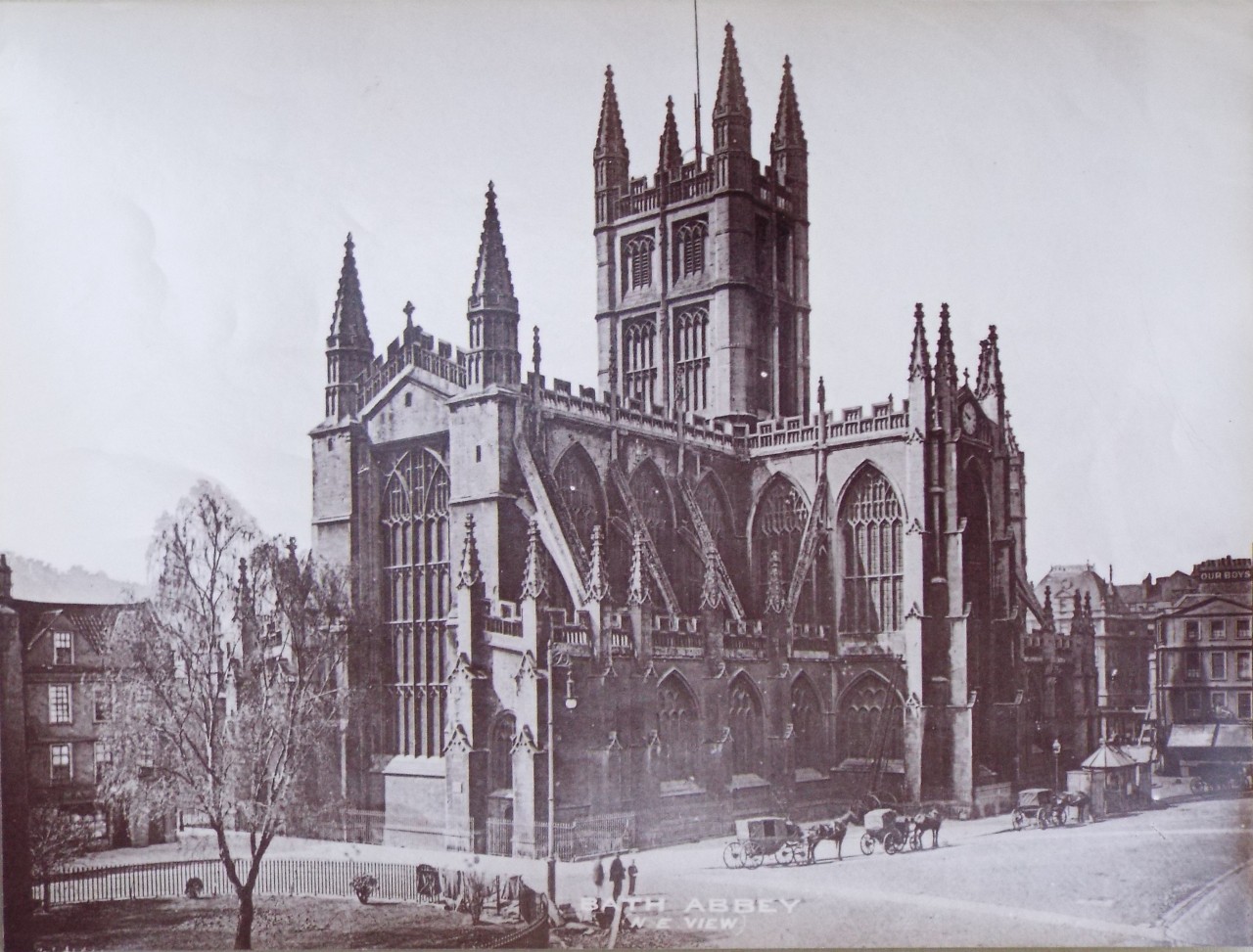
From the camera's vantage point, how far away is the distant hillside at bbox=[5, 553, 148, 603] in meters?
14.4

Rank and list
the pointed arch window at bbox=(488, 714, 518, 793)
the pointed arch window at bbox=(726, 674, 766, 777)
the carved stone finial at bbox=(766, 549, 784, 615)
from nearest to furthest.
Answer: the pointed arch window at bbox=(488, 714, 518, 793) → the pointed arch window at bbox=(726, 674, 766, 777) → the carved stone finial at bbox=(766, 549, 784, 615)

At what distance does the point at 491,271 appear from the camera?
632 inches

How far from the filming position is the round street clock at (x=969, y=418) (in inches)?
811

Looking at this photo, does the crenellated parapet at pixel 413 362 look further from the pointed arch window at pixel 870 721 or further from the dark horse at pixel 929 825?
the dark horse at pixel 929 825

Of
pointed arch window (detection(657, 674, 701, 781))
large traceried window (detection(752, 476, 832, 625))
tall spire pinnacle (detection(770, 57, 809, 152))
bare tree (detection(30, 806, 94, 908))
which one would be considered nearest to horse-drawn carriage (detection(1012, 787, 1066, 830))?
large traceried window (detection(752, 476, 832, 625))

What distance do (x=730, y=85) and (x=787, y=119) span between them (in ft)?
3.00

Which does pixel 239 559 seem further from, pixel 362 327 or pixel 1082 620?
pixel 1082 620

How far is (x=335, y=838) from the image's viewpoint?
16.8 metres

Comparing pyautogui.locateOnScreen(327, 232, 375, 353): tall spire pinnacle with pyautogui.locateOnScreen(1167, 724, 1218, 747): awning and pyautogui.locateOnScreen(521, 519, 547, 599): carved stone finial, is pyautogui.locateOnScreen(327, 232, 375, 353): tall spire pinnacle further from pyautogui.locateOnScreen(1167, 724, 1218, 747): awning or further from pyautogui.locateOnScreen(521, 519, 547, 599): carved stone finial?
pyautogui.locateOnScreen(1167, 724, 1218, 747): awning

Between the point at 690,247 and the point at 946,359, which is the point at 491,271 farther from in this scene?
the point at 690,247

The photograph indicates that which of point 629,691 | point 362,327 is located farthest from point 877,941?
point 362,327

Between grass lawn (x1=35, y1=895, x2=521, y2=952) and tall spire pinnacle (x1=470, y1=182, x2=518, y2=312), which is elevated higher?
tall spire pinnacle (x1=470, y1=182, x2=518, y2=312)

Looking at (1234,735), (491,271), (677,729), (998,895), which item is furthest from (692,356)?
(998,895)

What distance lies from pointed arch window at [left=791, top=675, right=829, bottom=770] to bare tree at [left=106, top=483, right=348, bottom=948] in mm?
6886
